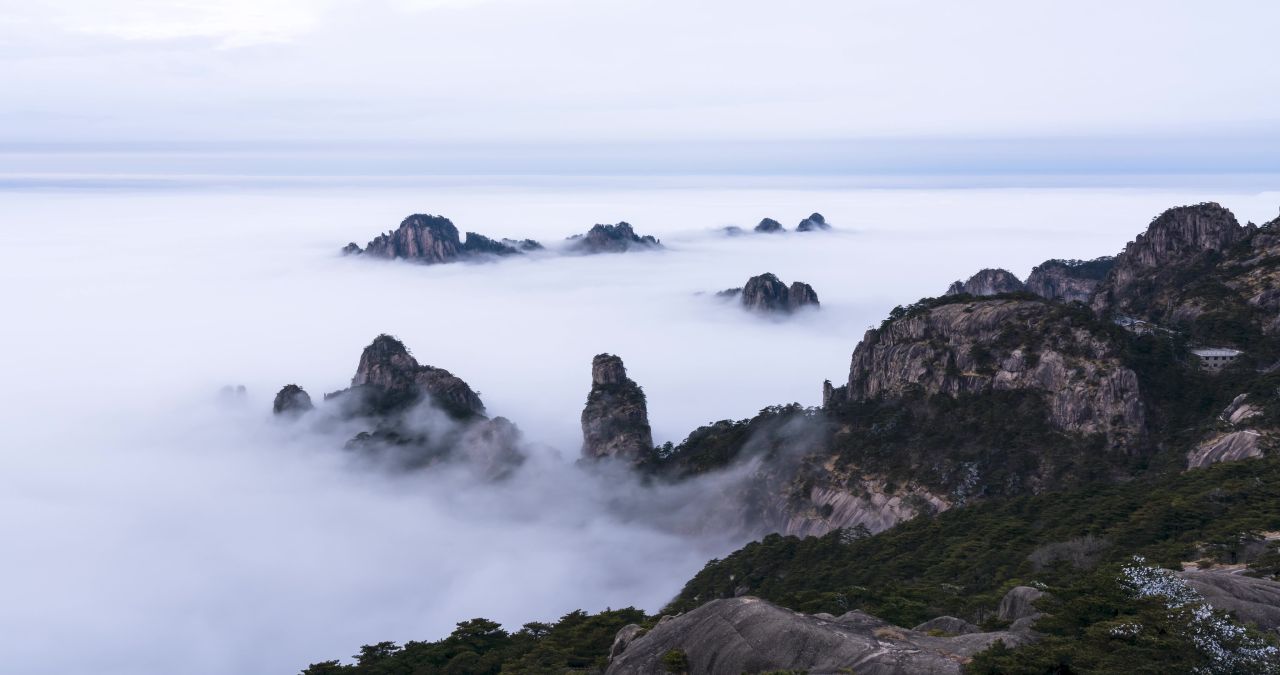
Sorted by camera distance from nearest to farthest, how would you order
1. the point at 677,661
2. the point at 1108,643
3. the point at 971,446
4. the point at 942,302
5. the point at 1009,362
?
the point at 1108,643 < the point at 677,661 < the point at 971,446 < the point at 1009,362 < the point at 942,302

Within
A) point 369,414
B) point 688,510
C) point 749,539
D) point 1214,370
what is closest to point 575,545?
point 688,510

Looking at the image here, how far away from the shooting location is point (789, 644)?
4406cm

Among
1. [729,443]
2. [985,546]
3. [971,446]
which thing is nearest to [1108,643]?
[985,546]

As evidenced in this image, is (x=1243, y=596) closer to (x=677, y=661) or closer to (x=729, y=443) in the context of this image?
(x=677, y=661)

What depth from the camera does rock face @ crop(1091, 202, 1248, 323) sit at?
160 metres

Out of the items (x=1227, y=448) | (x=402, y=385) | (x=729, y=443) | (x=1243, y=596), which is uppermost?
(x=1243, y=596)

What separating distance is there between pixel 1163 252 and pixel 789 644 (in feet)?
517

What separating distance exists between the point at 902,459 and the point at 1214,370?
4245 centimetres

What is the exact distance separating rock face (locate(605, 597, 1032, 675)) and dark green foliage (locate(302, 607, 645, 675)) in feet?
31.8

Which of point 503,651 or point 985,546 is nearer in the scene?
point 503,651

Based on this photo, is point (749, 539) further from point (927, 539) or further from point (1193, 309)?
point (1193, 309)

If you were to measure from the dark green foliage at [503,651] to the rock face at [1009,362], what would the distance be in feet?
240

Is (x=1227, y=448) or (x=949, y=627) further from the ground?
(x=949, y=627)

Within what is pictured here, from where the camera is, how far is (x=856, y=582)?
8544cm
